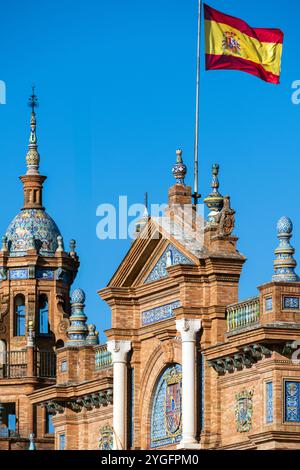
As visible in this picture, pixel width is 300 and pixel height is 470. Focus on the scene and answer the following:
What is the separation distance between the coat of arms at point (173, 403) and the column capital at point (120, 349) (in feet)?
9.95

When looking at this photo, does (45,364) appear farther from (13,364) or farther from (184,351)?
(184,351)

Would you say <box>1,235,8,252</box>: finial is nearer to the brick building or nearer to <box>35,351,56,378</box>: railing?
<box>35,351,56,378</box>: railing

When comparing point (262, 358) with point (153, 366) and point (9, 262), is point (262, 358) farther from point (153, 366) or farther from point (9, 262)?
point (9, 262)

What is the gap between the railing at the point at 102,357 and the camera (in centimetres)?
8250

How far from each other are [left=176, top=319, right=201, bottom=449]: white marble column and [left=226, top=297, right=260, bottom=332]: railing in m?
1.25

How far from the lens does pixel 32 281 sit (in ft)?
334

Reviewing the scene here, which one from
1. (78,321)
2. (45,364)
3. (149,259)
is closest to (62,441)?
(78,321)

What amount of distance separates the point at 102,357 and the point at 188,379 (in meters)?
10.2

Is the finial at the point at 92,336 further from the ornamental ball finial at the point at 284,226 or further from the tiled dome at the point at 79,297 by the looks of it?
the ornamental ball finial at the point at 284,226

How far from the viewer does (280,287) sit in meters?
68.7

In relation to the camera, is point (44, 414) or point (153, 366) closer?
point (153, 366)

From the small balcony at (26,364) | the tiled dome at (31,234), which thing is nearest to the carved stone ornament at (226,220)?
the small balcony at (26,364)

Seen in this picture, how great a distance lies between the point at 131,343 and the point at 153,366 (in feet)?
5.73
